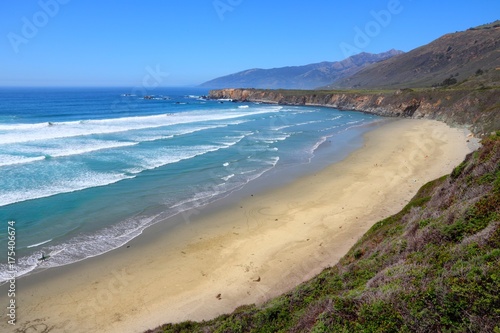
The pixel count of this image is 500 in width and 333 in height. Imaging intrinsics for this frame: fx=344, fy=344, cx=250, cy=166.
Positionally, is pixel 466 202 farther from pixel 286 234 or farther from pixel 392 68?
pixel 392 68

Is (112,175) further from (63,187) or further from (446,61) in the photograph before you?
(446,61)

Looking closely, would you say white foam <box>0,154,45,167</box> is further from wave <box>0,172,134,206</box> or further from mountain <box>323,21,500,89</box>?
mountain <box>323,21,500,89</box>

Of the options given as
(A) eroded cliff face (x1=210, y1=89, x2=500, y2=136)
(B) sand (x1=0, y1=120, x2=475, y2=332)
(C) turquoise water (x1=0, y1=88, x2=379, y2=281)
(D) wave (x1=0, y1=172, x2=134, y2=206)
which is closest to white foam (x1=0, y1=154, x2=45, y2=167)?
(C) turquoise water (x1=0, y1=88, x2=379, y2=281)

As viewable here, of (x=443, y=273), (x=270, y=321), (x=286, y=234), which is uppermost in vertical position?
(x=443, y=273)

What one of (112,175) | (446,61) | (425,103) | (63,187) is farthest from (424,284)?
(446,61)

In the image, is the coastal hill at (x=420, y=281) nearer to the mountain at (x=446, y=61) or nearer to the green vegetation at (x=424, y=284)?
the green vegetation at (x=424, y=284)

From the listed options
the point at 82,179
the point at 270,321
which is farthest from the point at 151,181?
the point at 270,321
